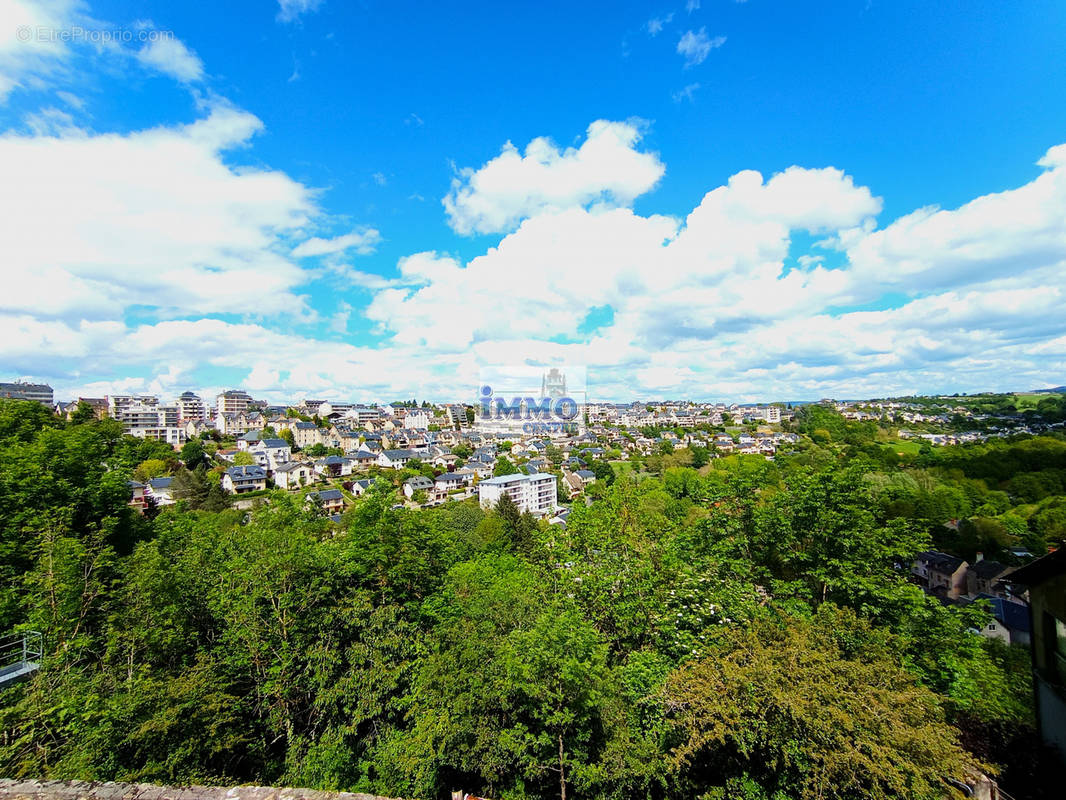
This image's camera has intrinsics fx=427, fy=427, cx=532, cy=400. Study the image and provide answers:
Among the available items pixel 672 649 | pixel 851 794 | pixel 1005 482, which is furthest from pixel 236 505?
pixel 1005 482

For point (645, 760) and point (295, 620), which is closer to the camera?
point (645, 760)

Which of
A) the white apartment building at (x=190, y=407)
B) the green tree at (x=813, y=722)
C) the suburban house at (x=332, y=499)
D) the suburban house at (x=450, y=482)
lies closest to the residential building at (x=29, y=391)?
the white apartment building at (x=190, y=407)

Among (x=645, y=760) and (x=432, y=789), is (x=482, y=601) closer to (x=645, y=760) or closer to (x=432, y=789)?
(x=432, y=789)

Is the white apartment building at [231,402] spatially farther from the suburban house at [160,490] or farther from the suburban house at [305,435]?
the suburban house at [160,490]

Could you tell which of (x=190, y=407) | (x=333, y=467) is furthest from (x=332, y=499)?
(x=190, y=407)

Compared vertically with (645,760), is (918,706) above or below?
above

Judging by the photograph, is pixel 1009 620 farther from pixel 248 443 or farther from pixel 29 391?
pixel 29 391
